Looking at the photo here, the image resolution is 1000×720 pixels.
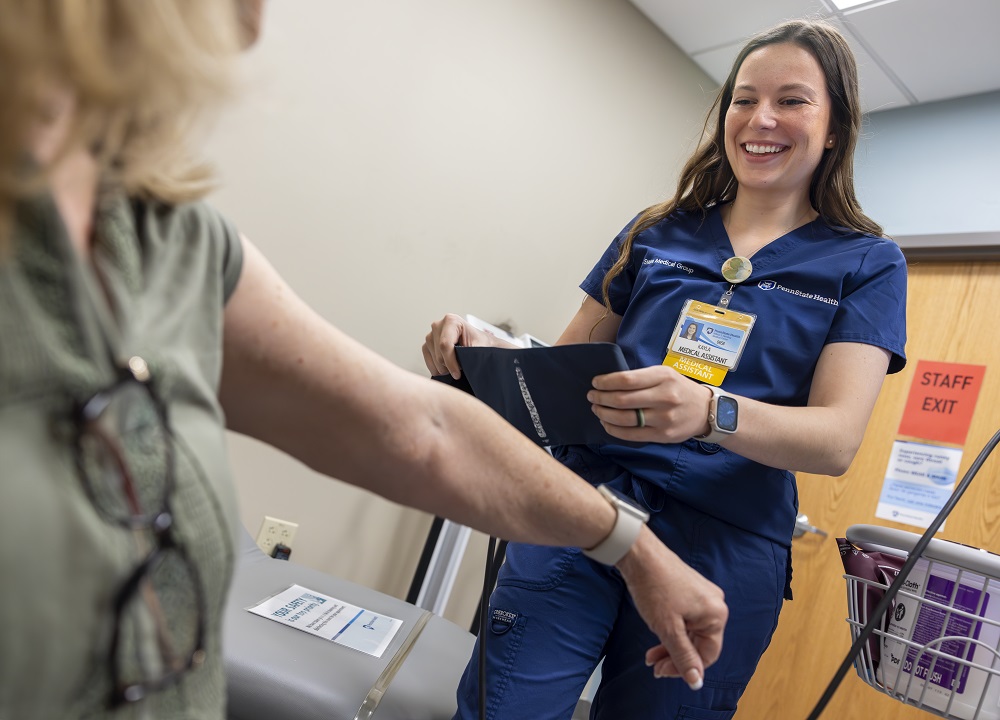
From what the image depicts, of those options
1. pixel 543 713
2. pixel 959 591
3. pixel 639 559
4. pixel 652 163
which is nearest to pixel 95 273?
pixel 639 559

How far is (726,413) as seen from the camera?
1.04 metres

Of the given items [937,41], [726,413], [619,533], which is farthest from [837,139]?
[937,41]

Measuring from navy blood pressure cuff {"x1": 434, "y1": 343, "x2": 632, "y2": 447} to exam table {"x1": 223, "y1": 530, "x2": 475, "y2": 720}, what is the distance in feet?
1.66

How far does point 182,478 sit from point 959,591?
3.26 feet

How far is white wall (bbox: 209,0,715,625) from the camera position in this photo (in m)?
2.31

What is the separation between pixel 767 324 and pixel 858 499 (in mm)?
1762

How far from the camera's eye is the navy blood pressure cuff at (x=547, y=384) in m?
1.00

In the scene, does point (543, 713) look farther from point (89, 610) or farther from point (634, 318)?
point (89, 610)

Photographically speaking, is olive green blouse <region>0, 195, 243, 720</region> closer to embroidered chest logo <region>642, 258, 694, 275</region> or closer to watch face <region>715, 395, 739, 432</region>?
watch face <region>715, 395, 739, 432</region>

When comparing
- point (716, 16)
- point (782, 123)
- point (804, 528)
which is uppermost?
point (716, 16)

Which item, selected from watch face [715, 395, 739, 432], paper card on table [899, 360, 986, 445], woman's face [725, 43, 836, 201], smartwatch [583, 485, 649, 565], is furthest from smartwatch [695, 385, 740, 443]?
paper card on table [899, 360, 986, 445]

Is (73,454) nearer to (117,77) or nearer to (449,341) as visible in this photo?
(117,77)

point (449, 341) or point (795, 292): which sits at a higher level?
point (795, 292)

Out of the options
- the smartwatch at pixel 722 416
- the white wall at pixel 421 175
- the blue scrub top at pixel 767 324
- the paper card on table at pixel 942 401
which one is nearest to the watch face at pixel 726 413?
the smartwatch at pixel 722 416
